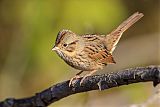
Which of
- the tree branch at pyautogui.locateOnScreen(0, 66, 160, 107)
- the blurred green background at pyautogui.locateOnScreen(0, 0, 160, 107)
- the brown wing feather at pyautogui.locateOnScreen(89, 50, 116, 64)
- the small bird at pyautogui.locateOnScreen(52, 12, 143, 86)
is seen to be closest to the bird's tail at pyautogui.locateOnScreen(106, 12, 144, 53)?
the small bird at pyautogui.locateOnScreen(52, 12, 143, 86)

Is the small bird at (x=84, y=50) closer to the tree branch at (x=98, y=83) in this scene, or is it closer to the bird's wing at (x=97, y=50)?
the bird's wing at (x=97, y=50)

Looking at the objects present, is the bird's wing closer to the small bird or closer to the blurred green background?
the small bird

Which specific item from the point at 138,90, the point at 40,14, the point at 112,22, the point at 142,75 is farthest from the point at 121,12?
the point at 142,75

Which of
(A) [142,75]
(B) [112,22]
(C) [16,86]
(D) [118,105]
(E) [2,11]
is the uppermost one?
(E) [2,11]

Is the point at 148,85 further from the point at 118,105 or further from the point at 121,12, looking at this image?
the point at 121,12

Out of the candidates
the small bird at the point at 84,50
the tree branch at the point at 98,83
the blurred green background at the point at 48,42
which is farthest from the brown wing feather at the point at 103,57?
the blurred green background at the point at 48,42

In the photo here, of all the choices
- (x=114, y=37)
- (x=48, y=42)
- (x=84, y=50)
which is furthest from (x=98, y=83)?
(x=48, y=42)

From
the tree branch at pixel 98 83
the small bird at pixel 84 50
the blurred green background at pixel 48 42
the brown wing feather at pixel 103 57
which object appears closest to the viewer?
the tree branch at pixel 98 83
